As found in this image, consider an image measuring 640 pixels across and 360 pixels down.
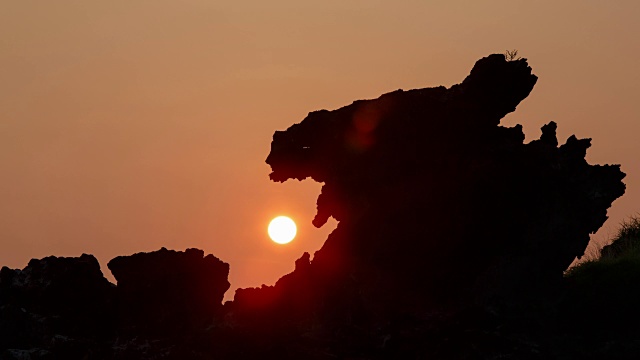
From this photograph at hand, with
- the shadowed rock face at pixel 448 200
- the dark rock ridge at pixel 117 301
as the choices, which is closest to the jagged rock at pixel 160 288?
the dark rock ridge at pixel 117 301

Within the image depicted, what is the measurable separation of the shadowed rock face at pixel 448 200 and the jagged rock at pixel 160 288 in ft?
4.84

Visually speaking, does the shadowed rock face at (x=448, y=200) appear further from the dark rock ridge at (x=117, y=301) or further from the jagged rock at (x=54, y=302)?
the jagged rock at (x=54, y=302)

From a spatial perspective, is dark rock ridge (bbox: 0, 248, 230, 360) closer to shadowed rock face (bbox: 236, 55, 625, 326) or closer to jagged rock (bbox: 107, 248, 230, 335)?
jagged rock (bbox: 107, 248, 230, 335)

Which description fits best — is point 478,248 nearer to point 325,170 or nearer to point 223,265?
point 325,170

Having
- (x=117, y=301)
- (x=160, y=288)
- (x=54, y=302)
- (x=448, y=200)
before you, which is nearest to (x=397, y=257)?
(x=448, y=200)

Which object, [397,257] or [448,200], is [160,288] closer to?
[397,257]

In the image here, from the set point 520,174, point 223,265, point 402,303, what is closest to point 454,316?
point 402,303

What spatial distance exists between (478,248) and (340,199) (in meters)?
4.23

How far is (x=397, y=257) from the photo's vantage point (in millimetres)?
27047

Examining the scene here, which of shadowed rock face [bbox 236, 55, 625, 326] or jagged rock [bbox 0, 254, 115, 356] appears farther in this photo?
shadowed rock face [bbox 236, 55, 625, 326]

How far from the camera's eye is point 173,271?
2577cm

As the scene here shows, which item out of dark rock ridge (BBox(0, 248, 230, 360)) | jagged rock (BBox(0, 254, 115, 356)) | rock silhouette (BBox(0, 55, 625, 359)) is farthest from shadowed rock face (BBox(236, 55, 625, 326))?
jagged rock (BBox(0, 254, 115, 356))

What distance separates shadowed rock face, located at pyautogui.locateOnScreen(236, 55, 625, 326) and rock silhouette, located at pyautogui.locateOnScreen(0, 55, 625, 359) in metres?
0.04

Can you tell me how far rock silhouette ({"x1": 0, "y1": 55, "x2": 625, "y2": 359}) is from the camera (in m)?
25.1
